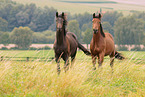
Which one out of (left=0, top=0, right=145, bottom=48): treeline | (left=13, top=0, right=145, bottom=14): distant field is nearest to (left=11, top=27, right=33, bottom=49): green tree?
(left=0, top=0, right=145, bottom=48): treeline

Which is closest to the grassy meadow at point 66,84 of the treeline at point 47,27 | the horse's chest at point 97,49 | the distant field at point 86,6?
the horse's chest at point 97,49

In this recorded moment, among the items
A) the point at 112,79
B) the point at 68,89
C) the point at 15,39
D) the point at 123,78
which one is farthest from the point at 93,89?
the point at 15,39

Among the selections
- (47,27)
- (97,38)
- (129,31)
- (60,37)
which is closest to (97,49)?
(97,38)

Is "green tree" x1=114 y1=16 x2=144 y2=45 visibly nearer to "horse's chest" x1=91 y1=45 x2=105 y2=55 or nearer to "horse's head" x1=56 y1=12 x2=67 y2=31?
"horse's chest" x1=91 y1=45 x2=105 y2=55

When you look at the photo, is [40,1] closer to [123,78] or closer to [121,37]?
[121,37]

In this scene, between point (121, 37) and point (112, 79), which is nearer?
point (112, 79)

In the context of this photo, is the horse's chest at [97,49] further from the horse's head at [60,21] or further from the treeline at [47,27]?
the treeline at [47,27]

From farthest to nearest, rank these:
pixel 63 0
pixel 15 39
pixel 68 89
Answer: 1. pixel 63 0
2. pixel 15 39
3. pixel 68 89

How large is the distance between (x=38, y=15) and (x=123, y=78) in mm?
105123

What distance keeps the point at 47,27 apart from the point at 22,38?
132 feet

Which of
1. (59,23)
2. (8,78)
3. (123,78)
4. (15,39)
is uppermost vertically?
(59,23)

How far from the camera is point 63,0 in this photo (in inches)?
7475

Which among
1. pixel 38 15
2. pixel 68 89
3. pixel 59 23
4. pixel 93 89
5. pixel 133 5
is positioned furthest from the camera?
pixel 133 5

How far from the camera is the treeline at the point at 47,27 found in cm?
8169
